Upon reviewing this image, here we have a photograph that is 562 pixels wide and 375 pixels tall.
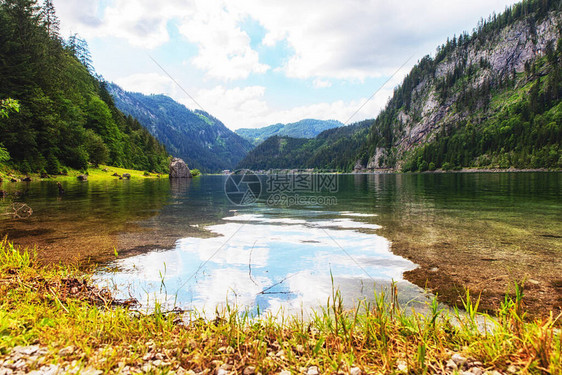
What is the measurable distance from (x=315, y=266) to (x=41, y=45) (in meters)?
71.8

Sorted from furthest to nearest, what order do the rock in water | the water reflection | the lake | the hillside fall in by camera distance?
the rock in water → the hillside → the lake → the water reflection

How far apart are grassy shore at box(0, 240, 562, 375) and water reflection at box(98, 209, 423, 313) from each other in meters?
1.07

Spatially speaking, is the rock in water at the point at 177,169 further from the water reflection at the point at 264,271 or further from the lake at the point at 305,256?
the water reflection at the point at 264,271

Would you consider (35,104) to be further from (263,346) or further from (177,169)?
(263,346)

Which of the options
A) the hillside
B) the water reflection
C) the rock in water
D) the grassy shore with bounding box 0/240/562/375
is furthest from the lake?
the rock in water

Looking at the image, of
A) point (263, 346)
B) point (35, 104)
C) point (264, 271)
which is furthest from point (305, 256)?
point (35, 104)

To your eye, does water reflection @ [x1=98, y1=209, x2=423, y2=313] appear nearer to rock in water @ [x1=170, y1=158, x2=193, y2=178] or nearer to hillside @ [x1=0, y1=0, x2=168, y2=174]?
hillside @ [x1=0, y1=0, x2=168, y2=174]

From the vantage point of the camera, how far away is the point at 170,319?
4.33 meters

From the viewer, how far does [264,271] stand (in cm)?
739

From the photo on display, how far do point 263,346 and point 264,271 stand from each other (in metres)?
3.86

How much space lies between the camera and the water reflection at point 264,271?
5734mm

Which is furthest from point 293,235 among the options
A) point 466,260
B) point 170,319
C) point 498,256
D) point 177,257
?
→ point 170,319

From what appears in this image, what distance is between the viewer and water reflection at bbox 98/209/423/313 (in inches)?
226

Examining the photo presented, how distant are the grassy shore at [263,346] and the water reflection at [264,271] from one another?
1068mm
